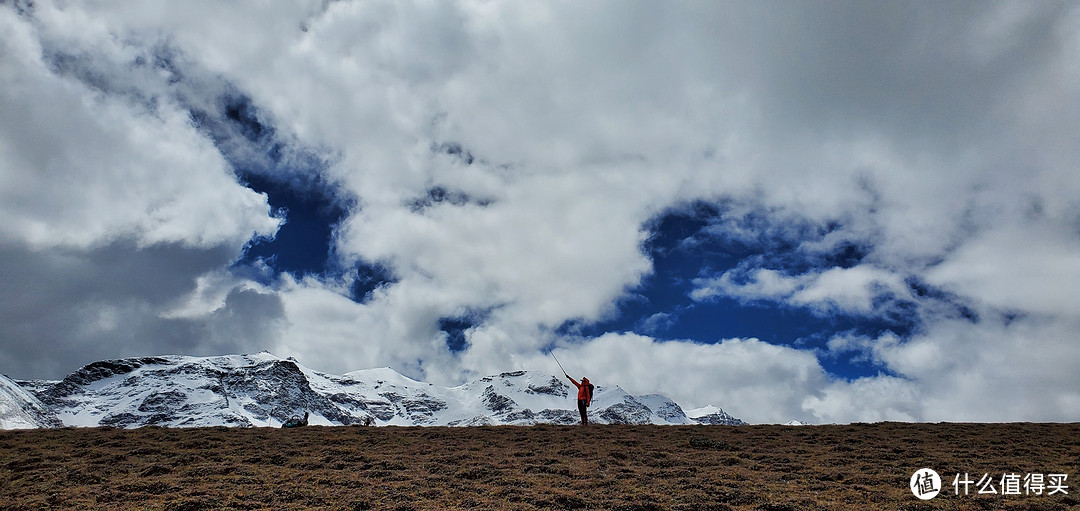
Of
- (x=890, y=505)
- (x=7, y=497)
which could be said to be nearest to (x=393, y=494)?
(x=7, y=497)

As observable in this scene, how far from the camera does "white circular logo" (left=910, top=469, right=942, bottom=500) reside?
57.6 ft

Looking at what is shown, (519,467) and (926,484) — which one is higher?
(926,484)

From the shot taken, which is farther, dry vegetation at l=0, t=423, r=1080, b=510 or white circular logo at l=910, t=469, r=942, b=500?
white circular logo at l=910, t=469, r=942, b=500

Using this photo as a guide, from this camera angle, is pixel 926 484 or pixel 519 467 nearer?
pixel 926 484

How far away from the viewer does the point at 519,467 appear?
22.4 metres

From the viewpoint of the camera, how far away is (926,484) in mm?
18641

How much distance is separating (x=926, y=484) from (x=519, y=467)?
597 inches

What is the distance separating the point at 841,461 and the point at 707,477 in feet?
24.5

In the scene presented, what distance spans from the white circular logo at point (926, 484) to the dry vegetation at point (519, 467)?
503 mm

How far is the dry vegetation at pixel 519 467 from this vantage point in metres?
17.1

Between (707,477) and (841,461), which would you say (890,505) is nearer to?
(707,477)

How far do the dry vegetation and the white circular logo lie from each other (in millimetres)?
503

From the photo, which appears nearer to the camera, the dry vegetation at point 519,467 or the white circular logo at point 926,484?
the dry vegetation at point 519,467

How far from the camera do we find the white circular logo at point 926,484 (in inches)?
691
